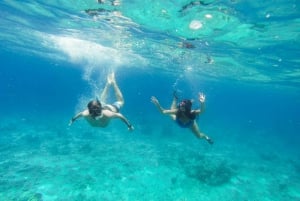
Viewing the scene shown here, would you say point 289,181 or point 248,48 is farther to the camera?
point 248,48

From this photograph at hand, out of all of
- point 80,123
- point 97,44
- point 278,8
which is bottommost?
point 80,123

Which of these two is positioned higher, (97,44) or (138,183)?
(97,44)

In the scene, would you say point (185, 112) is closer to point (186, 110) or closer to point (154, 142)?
point (186, 110)

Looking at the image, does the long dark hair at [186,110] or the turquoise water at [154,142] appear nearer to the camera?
the long dark hair at [186,110]

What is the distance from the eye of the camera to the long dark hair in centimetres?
1080

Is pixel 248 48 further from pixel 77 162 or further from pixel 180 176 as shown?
pixel 77 162

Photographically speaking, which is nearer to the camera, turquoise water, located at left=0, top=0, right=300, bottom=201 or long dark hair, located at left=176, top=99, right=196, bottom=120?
long dark hair, located at left=176, top=99, right=196, bottom=120

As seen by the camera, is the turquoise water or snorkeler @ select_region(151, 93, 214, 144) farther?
the turquoise water

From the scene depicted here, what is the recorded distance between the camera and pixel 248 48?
2264 centimetres

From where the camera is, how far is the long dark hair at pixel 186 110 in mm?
10797

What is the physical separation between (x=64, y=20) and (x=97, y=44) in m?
10.2

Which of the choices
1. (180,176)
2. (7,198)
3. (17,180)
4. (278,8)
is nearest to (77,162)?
(17,180)

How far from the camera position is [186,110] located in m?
11.0

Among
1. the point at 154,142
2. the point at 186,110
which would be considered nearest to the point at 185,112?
the point at 186,110
